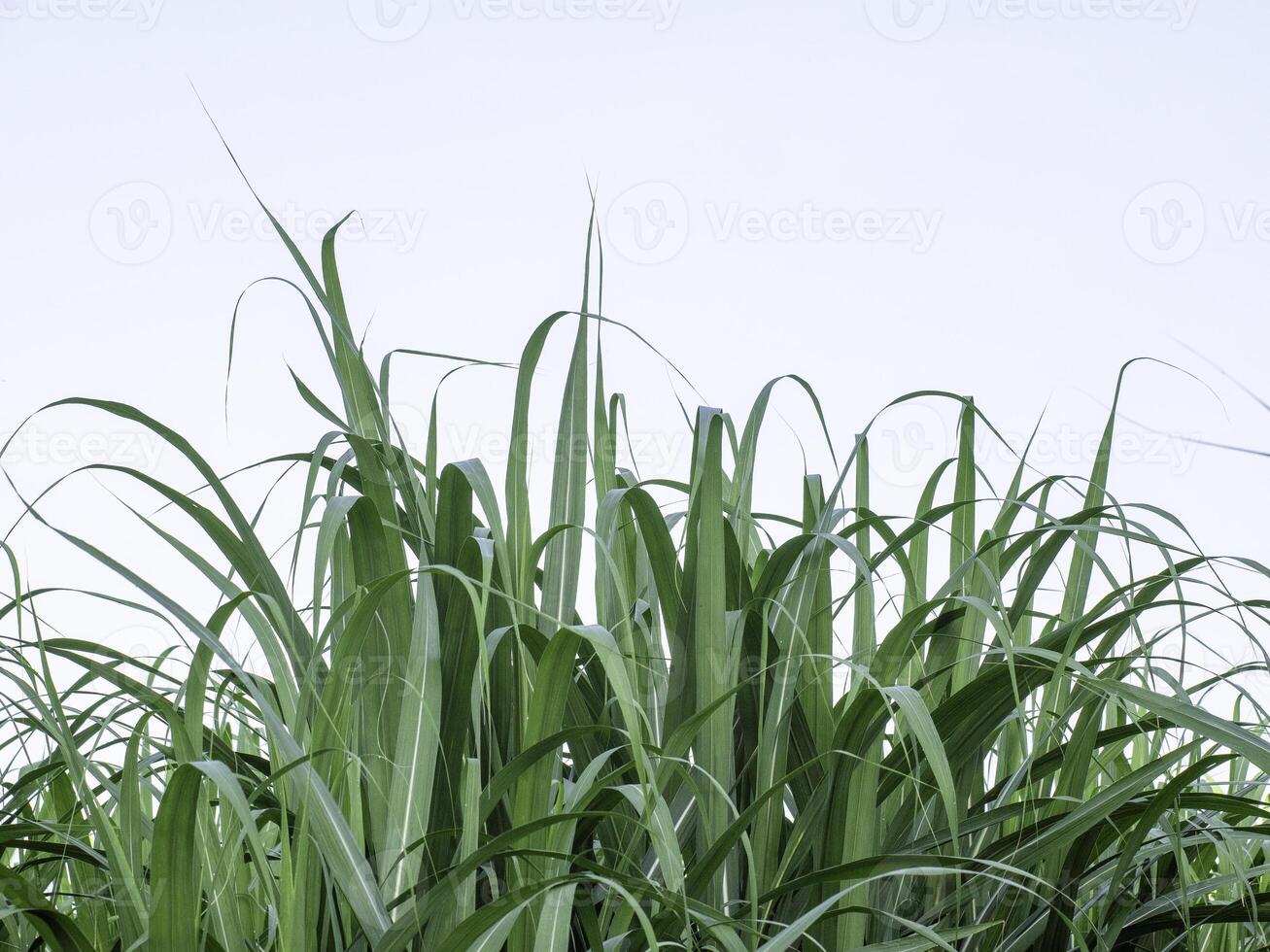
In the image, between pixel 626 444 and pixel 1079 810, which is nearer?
pixel 1079 810

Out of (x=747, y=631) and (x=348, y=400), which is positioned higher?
(x=348, y=400)

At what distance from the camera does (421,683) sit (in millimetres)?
359

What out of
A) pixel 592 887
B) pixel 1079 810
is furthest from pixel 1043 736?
pixel 592 887

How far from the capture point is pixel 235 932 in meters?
0.35

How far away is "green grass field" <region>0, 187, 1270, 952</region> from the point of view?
0.32 metres

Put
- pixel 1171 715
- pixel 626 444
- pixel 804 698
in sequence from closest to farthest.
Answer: pixel 1171 715
pixel 804 698
pixel 626 444

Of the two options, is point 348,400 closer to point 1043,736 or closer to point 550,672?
point 550,672

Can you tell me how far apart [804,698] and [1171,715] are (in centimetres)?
15

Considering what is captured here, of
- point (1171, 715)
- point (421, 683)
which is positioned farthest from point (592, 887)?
point (1171, 715)

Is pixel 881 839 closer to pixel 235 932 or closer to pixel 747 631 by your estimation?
pixel 747 631

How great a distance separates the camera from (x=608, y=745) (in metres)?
0.42

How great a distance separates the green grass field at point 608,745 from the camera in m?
0.32

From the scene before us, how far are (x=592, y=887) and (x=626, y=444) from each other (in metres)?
0.26

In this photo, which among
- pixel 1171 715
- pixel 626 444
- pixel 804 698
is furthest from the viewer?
pixel 626 444
